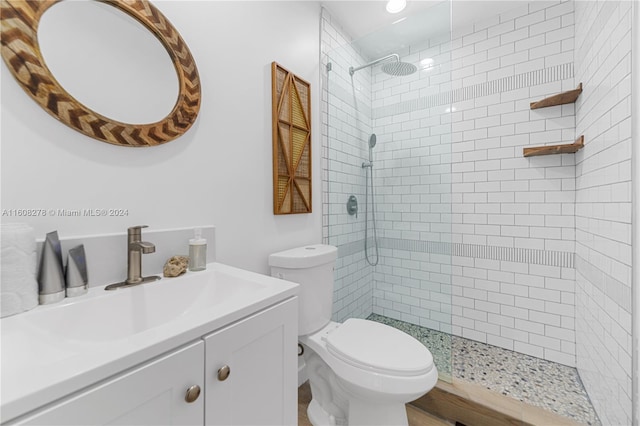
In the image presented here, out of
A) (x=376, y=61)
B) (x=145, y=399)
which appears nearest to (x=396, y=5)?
(x=376, y=61)

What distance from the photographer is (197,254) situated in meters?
1.07

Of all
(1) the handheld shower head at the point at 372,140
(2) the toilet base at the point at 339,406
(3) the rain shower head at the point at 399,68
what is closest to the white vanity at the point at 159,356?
(2) the toilet base at the point at 339,406

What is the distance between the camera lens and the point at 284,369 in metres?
0.84

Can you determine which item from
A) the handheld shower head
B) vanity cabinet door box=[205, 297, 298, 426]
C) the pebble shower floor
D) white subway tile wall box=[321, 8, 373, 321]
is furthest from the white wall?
the pebble shower floor

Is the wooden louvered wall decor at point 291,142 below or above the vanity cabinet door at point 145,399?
above

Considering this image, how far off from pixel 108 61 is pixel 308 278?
1176mm

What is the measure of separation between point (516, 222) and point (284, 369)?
2.02 m

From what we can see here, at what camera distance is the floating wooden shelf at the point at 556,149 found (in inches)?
65.7

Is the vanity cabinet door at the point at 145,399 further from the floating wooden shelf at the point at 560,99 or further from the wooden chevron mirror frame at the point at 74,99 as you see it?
the floating wooden shelf at the point at 560,99

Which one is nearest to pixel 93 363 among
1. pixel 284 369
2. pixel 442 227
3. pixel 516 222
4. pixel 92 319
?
pixel 92 319

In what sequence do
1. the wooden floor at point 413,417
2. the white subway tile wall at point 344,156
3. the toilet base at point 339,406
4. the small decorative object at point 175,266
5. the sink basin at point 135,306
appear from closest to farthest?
the sink basin at point 135,306 < the small decorative object at point 175,266 < the toilet base at point 339,406 < the wooden floor at point 413,417 < the white subway tile wall at point 344,156

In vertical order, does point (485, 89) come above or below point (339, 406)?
above

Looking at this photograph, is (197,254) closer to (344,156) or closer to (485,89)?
(344,156)

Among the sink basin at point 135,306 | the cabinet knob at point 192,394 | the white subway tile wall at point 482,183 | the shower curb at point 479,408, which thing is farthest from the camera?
the white subway tile wall at point 482,183
